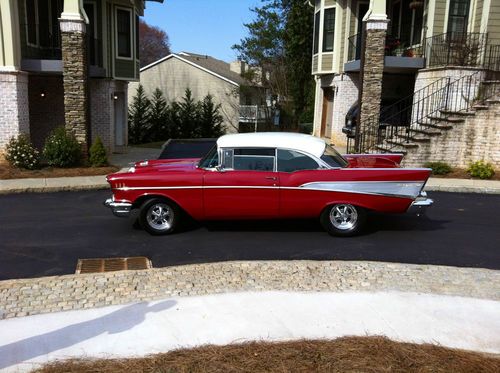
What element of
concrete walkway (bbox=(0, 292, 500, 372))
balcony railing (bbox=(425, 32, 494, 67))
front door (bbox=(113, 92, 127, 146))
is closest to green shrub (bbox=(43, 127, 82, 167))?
front door (bbox=(113, 92, 127, 146))

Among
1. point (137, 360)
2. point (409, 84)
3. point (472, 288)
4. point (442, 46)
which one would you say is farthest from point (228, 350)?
point (409, 84)

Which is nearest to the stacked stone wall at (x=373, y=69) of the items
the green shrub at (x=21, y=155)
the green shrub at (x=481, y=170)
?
the green shrub at (x=481, y=170)

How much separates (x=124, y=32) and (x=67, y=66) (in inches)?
238

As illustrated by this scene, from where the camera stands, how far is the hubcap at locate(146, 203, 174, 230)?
26.8 feet

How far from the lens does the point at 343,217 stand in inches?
320

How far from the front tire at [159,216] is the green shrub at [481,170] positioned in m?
9.64

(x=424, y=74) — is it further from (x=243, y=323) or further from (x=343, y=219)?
(x=243, y=323)

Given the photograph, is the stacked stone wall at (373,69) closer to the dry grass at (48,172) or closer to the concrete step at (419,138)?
the concrete step at (419,138)

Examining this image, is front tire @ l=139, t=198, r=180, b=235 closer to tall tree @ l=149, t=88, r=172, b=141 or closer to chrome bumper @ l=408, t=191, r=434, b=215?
chrome bumper @ l=408, t=191, r=434, b=215

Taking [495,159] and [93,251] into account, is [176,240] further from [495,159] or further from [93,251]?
[495,159]

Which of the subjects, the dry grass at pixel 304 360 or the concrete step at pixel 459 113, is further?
the concrete step at pixel 459 113

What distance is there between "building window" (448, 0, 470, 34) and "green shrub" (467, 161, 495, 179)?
5.49 metres

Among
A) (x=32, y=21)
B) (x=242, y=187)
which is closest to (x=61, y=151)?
(x=32, y=21)

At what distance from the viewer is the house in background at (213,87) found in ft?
113
